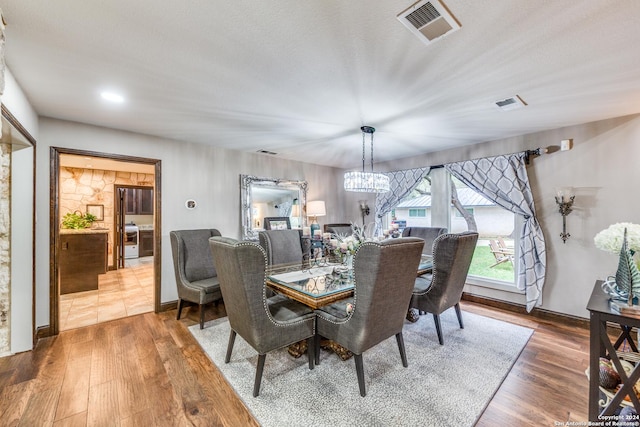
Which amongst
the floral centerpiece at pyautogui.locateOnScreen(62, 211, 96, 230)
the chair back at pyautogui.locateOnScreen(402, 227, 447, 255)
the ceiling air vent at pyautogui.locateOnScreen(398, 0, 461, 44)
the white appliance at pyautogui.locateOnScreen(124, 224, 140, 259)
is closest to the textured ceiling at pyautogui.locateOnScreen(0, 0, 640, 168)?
the ceiling air vent at pyautogui.locateOnScreen(398, 0, 461, 44)

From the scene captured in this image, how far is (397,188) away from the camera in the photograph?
15.9ft

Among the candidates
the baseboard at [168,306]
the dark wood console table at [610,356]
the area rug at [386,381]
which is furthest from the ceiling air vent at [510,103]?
the baseboard at [168,306]

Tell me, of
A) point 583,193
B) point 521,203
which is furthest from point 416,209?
point 583,193

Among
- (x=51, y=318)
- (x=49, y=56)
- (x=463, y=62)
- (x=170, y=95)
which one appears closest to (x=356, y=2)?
(x=463, y=62)

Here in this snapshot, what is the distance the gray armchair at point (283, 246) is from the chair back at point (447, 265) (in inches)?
62.9

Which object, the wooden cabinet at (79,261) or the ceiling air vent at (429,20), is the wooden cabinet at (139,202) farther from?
the ceiling air vent at (429,20)

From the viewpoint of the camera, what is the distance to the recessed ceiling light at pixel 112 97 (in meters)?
2.27

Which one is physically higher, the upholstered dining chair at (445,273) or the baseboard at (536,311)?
the upholstered dining chair at (445,273)

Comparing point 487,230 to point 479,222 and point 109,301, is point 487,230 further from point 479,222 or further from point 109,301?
point 109,301

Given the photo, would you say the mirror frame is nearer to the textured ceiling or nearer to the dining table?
the textured ceiling

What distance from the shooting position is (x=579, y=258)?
121 inches

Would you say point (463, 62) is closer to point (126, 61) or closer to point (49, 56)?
point (126, 61)

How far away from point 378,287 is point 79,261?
17.2 feet

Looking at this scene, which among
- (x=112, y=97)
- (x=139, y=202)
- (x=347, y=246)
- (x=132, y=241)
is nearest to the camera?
(x=112, y=97)
